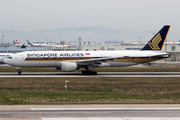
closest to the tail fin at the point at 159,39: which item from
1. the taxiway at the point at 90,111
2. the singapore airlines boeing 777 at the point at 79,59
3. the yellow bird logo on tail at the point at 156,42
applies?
the yellow bird logo on tail at the point at 156,42

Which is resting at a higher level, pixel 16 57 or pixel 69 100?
pixel 16 57

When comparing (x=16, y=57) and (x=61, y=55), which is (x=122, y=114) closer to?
(x=61, y=55)

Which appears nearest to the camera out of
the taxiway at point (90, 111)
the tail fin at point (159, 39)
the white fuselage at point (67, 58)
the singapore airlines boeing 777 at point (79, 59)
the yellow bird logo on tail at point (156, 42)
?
the taxiway at point (90, 111)

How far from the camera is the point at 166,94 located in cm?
2347

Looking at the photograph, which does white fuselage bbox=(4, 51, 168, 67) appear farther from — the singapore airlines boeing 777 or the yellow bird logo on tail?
the yellow bird logo on tail

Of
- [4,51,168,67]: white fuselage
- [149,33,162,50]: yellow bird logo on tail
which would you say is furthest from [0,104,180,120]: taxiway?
[149,33,162,50]: yellow bird logo on tail

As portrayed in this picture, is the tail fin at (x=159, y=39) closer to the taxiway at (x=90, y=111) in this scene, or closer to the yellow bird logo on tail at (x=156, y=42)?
the yellow bird logo on tail at (x=156, y=42)

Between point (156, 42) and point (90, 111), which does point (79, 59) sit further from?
point (90, 111)

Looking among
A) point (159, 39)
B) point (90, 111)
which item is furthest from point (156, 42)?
point (90, 111)

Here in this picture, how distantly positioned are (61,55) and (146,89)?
18.4 m

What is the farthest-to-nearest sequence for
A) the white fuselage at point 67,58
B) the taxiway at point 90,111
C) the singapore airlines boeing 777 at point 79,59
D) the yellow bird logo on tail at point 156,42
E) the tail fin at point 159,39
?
the yellow bird logo on tail at point 156,42
the tail fin at point 159,39
the white fuselage at point 67,58
the singapore airlines boeing 777 at point 79,59
the taxiway at point 90,111

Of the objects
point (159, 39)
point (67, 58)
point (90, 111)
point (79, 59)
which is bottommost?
point (90, 111)

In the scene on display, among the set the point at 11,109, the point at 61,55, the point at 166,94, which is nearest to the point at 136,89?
the point at 166,94

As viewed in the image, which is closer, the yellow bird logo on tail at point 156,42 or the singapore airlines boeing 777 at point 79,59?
the singapore airlines boeing 777 at point 79,59
